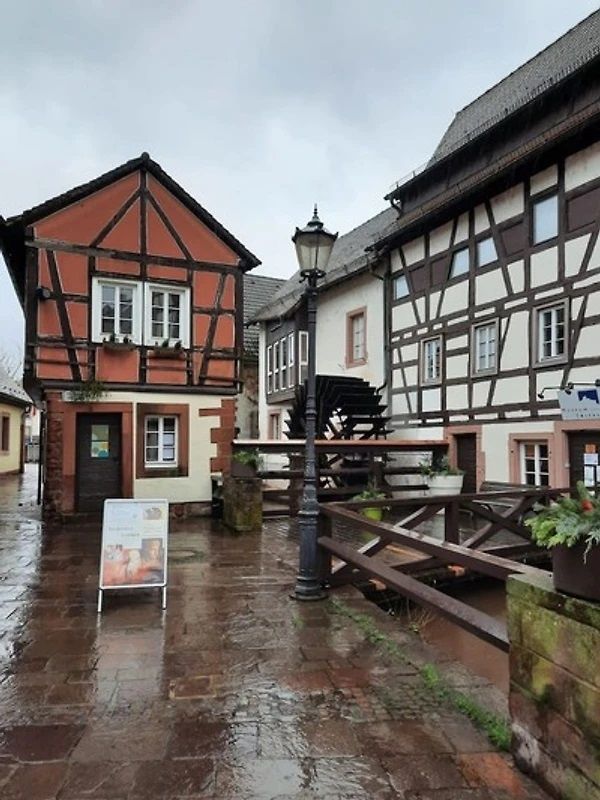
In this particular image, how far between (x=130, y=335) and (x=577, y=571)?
10.1 meters

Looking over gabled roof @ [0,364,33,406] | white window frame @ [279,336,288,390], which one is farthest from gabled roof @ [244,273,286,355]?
gabled roof @ [0,364,33,406]

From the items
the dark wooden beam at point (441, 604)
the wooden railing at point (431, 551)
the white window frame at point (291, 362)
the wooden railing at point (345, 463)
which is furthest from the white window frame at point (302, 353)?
the dark wooden beam at point (441, 604)

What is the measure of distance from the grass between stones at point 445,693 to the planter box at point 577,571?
99 centimetres

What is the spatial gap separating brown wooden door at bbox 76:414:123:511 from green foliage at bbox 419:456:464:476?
6.17 metres

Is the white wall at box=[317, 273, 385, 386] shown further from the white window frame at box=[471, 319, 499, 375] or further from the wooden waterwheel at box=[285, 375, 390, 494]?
the white window frame at box=[471, 319, 499, 375]

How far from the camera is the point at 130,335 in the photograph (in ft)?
36.6

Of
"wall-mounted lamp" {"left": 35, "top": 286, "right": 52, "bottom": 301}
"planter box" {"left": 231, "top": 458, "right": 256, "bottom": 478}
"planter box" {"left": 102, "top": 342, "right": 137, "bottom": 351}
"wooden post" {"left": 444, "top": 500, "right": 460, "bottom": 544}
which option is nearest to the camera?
"wooden post" {"left": 444, "top": 500, "right": 460, "bottom": 544}

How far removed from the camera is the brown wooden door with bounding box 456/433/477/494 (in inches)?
477

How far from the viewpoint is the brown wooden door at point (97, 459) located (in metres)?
10.9

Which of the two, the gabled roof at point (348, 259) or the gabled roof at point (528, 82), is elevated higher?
the gabled roof at point (528, 82)

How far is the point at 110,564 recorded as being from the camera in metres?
5.18

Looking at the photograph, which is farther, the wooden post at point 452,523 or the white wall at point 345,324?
the white wall at point 345,324

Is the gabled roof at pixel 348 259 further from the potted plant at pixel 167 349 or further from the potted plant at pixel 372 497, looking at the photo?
the potted plant at pixel 372 497

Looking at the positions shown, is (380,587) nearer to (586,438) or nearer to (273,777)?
(273,777)
